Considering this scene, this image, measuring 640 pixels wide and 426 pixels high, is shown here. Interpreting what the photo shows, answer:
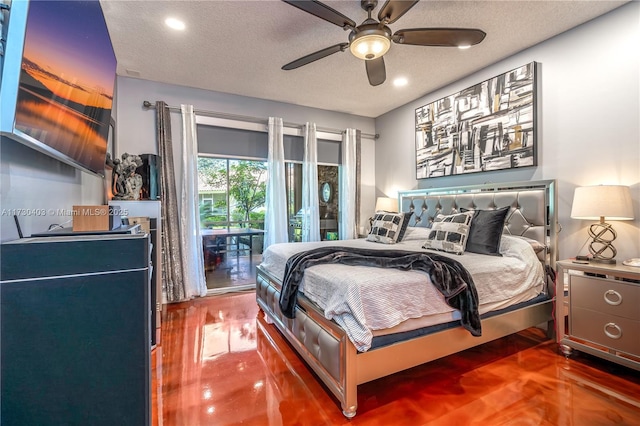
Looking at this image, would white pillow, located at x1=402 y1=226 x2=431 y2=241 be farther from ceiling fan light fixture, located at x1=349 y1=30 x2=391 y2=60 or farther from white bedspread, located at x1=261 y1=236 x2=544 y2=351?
ceiling fan light fixture, located at x1=349 y1=30 x2=391 y2=60

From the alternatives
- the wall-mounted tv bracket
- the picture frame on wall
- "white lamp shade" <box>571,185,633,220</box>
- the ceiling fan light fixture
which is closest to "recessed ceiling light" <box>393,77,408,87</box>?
the picture frame on wall

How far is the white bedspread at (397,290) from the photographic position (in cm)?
173

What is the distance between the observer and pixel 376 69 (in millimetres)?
2602

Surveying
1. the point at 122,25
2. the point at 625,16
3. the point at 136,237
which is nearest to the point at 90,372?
the point at 136,237

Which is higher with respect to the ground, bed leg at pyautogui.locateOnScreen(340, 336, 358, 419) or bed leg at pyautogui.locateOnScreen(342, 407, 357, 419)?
bed leg at pyautogui.locateOnScreen(340, 336, 358, 419)

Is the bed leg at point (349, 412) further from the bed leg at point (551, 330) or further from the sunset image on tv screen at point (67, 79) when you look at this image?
the bed leg at point (551, 330)

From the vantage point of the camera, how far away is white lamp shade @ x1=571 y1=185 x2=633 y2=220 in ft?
7.18

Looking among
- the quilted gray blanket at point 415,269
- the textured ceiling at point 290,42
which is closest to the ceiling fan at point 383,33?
the textured ceiling at point 290,42

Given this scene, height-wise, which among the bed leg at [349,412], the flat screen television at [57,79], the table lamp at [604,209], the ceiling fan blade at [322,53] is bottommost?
the bed leg at [349,412]

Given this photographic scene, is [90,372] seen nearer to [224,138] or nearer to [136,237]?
[136,237]

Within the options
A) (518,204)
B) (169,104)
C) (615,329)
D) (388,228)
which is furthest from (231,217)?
(615,329)

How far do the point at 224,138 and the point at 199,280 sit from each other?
2049 millimetres

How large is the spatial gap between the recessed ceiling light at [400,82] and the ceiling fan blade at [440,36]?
151 centimetres

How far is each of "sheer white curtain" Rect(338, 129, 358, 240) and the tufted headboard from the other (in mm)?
1398
